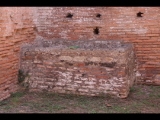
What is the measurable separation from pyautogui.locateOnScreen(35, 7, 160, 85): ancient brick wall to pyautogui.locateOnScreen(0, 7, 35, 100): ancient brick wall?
0.77 metres

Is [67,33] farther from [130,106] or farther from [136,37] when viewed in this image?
[130,106]

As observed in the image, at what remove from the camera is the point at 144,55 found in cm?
691

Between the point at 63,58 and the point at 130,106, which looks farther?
the point at 63,58

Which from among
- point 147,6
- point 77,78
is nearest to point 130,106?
point 77,78

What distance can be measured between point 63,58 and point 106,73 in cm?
97

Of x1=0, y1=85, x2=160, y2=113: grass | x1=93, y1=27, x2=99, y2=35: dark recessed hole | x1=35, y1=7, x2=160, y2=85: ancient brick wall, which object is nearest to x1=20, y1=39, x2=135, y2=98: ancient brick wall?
x1=0, y1=85, x2=160, y2=113: grass

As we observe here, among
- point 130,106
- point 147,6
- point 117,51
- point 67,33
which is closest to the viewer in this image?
point 130,106

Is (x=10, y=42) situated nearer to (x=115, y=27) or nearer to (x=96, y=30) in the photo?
(x=96, y=30)

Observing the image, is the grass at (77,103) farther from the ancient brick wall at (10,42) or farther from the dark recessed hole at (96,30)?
the dark recessed hole at (96,30)

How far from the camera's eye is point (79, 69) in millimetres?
6062

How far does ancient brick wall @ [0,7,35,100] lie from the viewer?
19.2 ft

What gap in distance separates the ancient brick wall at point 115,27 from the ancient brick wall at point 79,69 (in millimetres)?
539

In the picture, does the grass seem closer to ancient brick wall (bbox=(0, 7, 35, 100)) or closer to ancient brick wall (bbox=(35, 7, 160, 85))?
ancient brick wall (bbox=(0, 7, 35, 100))

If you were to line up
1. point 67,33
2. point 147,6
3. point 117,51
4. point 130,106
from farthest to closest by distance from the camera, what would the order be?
point 67,33 < point 147,6 < point 117,51 < point 130,106
